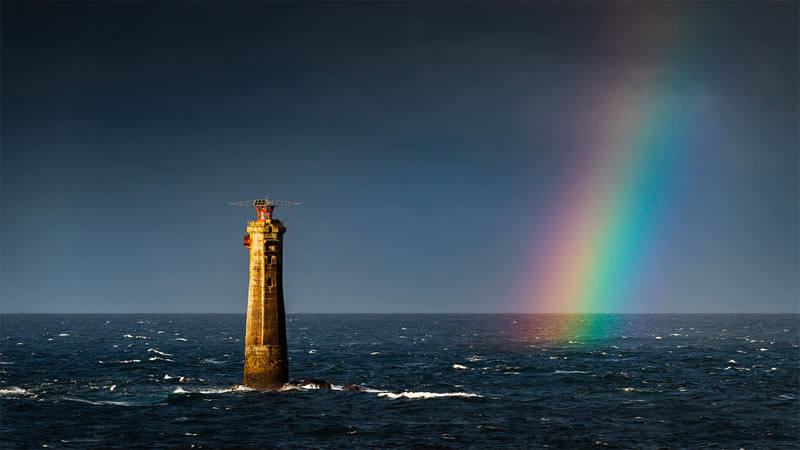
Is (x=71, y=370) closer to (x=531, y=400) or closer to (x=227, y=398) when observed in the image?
(x=227, y=398)

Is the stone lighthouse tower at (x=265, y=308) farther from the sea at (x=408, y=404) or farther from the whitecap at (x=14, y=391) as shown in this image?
the whitecap at (x=14, y=391)

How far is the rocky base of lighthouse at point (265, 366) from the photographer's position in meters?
60.6

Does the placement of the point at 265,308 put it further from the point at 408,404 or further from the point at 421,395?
the point at 421,395

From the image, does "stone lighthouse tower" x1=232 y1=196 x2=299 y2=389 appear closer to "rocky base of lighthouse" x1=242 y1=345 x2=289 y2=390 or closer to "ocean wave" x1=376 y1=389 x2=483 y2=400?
"rocky base of lighthouse" x1=242 y1=345 x2=289 y2=390

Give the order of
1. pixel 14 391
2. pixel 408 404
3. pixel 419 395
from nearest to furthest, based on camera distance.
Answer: pixel 408 404 → pixel 419 395 → pixel 14 391

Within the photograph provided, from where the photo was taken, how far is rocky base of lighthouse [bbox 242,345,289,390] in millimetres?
60625

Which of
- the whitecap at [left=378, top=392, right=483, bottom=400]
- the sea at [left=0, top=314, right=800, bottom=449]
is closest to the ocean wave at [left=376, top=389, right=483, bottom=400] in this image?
the whitecap at [left=378, top=392, right=483, bottom=400]

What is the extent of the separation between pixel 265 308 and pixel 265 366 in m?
4.49

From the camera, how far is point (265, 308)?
198 feet

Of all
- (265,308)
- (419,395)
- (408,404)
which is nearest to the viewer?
(265,308)

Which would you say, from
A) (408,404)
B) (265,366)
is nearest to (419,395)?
(408,404)

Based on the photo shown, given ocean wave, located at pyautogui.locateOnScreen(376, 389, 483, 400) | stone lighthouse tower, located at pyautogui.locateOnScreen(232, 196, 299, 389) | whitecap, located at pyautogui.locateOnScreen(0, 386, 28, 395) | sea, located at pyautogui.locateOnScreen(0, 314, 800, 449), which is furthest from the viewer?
whitecap, located at pyautogui.locateOnScreen(0, 386, 28, 395)

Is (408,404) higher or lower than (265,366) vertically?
lower

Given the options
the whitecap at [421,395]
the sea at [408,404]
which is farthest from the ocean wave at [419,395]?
the sea at [408,404]
